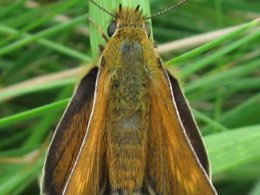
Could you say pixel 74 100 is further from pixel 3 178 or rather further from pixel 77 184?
pixel 3 178

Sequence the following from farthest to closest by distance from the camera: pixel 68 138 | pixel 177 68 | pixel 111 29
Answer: pixel 177 68 → pixel 111 29 → pixel 68 138

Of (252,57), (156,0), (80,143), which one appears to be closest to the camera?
(80,143)

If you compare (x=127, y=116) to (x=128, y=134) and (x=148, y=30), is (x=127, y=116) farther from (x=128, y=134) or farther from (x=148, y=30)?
(x=148, y=30)

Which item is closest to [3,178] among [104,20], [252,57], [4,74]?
[4,74]

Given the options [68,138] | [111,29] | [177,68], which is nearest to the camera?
[68,138]

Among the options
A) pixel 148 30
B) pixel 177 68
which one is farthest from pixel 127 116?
pixel 177 68

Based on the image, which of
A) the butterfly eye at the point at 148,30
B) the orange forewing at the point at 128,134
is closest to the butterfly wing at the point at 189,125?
the orange forewing at the point at 128,134

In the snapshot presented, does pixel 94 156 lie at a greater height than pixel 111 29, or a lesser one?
lesser
